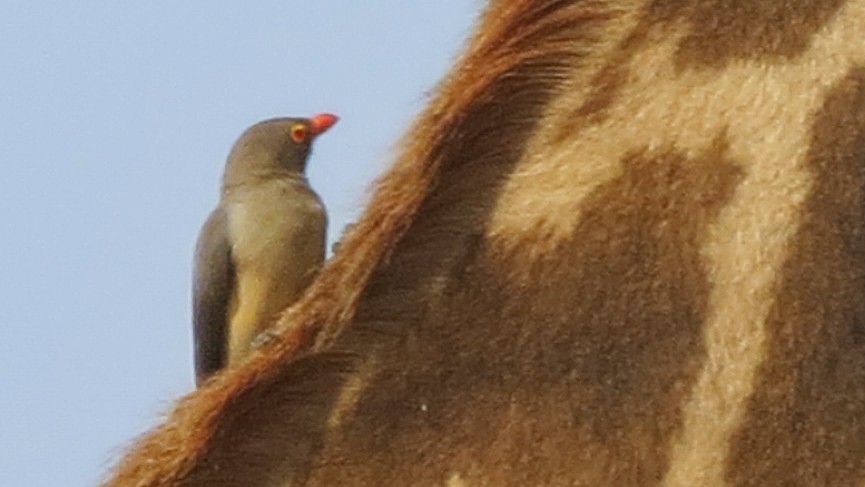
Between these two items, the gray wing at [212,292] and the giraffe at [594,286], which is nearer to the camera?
the giraffe at [594,286]

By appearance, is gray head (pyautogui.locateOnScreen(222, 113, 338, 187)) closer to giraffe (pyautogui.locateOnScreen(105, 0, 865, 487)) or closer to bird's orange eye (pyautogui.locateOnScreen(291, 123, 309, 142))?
bird's orange eye (pyautogui.locateOnScreen(291, 123, 309, 142))

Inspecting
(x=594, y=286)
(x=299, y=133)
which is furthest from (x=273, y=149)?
(x=594, y=286)

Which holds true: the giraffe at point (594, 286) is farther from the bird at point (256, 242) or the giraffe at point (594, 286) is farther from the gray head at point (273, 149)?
the gray head at point (273, 149)

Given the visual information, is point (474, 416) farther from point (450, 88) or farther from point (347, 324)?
point (450, 88)

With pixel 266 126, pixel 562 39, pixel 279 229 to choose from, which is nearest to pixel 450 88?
pixel 562 39

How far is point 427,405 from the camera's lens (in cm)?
103

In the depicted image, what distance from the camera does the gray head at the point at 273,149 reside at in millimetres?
1435

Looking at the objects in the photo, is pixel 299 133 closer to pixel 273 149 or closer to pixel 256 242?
pixel 273 149

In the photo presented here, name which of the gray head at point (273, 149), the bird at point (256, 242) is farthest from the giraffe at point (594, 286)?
the gray head at point (273, 149)

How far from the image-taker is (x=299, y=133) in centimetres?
149

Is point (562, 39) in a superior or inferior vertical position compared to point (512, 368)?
superior

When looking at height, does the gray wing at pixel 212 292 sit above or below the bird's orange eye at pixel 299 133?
below

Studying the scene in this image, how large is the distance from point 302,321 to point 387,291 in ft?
0.17

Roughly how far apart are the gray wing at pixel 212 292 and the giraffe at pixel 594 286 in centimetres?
25
